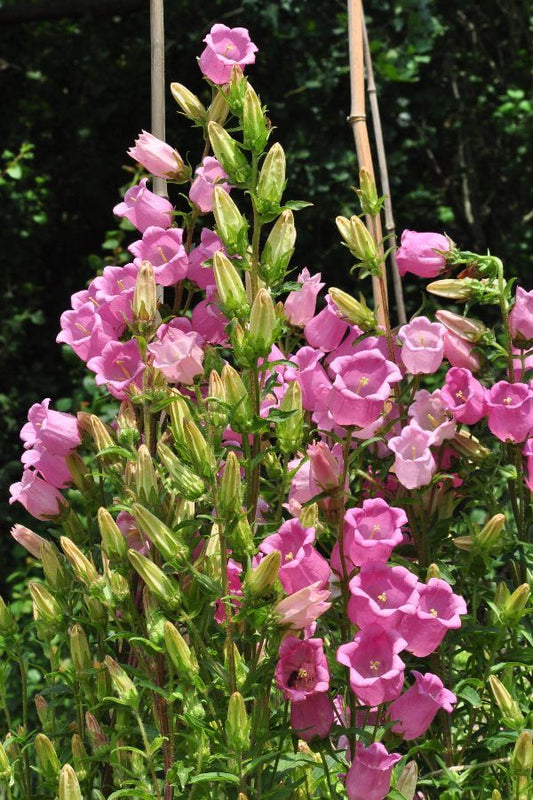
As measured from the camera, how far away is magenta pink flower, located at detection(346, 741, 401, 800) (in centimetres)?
85

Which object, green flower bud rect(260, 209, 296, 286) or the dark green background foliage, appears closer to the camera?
green flower bud rect(260, 209, 296, 286)

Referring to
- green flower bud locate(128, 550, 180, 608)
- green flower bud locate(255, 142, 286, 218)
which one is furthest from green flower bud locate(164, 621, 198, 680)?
green flower bud locate(255, 142, 286, 218)

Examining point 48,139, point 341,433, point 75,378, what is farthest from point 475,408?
point 48,139

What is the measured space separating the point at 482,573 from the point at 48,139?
11.2 feet

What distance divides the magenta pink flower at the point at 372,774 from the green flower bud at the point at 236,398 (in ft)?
0.85

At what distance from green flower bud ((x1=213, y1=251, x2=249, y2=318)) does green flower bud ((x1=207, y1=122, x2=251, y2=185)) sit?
9 centimetres

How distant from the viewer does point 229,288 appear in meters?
0.91

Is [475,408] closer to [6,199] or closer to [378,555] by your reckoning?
[378,555]

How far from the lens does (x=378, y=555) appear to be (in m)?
0.88

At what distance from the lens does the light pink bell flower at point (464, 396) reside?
1014mm

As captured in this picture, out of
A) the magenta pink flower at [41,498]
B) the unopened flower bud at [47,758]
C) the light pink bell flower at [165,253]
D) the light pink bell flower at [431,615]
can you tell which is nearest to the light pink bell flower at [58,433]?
the magenta pink flower at [41,498]

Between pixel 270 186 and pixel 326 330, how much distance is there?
166 millimetres

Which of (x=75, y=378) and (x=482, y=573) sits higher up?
(x=482, y=573)

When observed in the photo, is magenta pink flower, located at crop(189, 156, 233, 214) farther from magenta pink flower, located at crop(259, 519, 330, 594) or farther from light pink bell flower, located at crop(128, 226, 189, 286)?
magenta pink flower, located at crop(259, 519, 330, 594)
